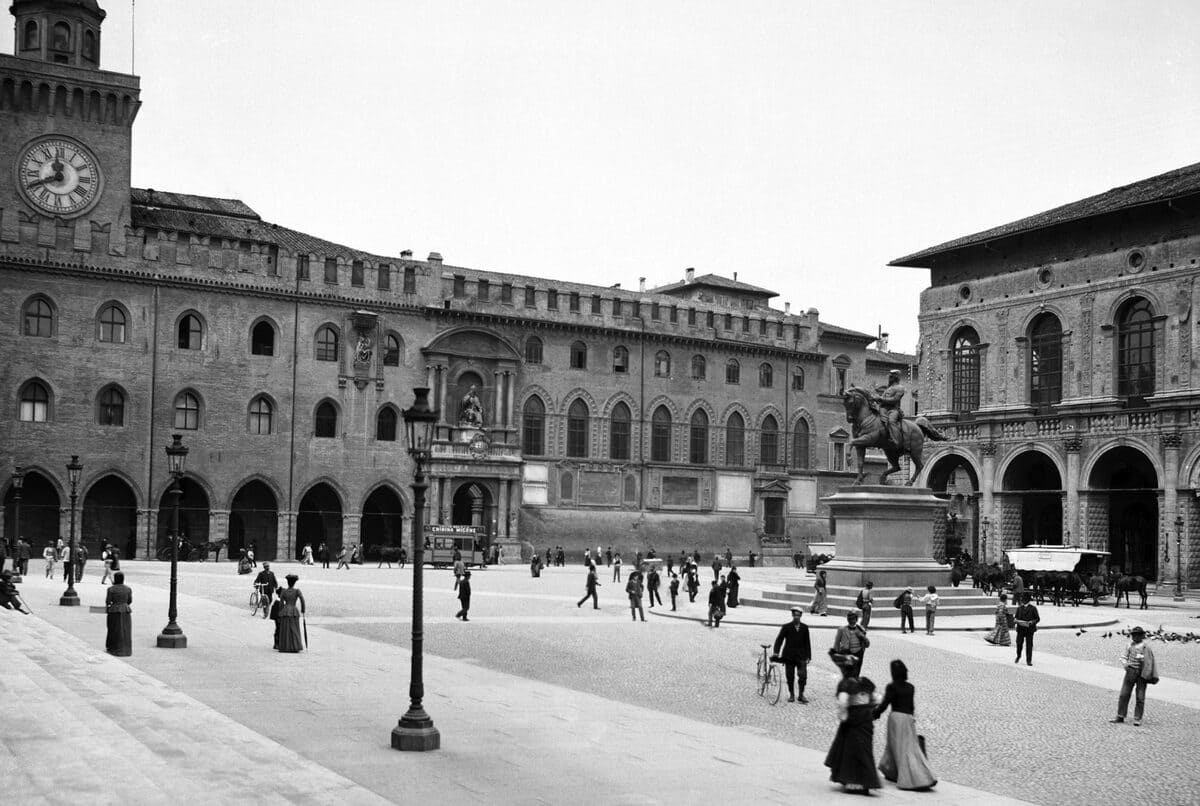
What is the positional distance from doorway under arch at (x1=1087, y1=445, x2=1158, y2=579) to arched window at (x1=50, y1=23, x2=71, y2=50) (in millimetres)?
44015

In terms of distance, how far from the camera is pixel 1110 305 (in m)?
50.9

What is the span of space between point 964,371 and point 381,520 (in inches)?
1052

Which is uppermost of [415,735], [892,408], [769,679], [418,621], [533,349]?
[533,349]

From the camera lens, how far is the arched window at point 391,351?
62.2m

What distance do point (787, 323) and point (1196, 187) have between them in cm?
3015

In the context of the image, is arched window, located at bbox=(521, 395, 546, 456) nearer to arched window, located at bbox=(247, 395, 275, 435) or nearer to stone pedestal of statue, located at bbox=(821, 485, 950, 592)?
arched window, located at bbox=(247, 395, 275, 435)

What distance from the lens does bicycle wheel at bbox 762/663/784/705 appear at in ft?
60.6

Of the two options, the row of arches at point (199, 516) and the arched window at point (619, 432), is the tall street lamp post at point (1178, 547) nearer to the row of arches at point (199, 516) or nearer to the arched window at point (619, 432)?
the arched window at point (619, 432)

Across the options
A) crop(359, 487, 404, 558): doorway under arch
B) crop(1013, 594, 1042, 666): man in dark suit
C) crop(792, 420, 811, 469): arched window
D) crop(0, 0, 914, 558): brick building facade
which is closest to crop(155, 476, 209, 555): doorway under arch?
crop(0, 0, 914, 558): brick building facade

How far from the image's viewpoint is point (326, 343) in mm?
61000

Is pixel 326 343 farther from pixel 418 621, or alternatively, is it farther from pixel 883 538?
pixel 418 621

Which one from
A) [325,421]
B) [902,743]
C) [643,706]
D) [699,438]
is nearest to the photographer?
[902,743]

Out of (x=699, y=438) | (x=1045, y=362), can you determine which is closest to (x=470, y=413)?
(x=699, y=438)

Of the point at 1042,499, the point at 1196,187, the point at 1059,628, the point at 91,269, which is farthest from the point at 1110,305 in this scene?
the point at 91,269
